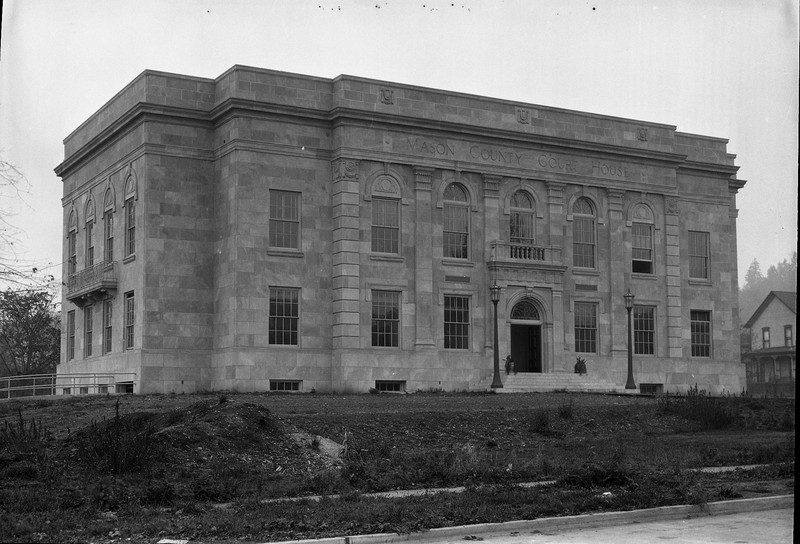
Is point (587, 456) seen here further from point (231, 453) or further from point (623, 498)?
point (231, 453)

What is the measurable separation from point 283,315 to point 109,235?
9651mm

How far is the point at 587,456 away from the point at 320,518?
9.50m

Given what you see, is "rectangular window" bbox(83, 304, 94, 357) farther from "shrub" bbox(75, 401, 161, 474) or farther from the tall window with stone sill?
"shrub" bbox(75, 401, 161, 474)

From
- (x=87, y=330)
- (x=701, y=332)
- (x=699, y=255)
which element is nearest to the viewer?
(x=87, y=330)

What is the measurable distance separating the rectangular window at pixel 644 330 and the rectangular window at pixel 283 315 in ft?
54.1

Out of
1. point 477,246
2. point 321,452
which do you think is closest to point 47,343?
point 477,246

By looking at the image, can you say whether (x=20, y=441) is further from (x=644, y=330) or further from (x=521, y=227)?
(x=644, y=330)

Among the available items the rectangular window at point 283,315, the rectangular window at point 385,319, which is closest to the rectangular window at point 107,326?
the rectangular window at point 283,315

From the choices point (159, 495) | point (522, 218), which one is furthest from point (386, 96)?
point (159, 495)

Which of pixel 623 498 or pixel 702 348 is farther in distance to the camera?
pixel 702 348

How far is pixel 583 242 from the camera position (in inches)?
2003

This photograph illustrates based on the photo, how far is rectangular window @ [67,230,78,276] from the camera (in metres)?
53.2

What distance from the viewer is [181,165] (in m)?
45.0

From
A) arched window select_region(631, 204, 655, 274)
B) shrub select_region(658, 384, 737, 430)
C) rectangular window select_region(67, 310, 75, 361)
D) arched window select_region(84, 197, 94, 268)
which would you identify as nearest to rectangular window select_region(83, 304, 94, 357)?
arched window select_region(84, 197, 94, 268)
